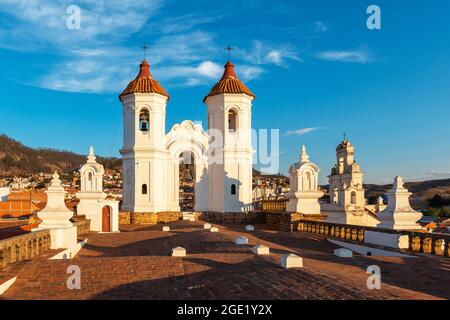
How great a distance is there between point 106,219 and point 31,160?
4494 inches

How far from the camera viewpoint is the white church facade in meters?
25.8

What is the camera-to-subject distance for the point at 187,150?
27156mm

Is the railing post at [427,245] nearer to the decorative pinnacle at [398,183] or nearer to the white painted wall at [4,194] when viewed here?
the decorative pinnacle at [398,183]

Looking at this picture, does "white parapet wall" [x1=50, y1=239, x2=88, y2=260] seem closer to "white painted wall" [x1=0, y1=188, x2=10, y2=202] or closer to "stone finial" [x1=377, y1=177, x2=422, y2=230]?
"stone finial" [x1=377, y1=177, x2=422, y2=230]

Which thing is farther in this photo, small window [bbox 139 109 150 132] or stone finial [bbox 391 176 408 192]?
small window [bbox 139 109 150 132]

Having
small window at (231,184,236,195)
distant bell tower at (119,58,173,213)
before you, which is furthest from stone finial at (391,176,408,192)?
distant bell tower at (119,58,173,213)

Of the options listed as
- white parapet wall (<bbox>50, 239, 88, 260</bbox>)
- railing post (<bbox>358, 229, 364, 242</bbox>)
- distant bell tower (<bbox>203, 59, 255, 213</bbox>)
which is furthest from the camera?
distant bell tower (<bbox>203, 59, 255, 213</bbox>)

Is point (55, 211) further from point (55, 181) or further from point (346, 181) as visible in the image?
point (346, 181)

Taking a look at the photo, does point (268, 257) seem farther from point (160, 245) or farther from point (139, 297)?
point (160, 245)

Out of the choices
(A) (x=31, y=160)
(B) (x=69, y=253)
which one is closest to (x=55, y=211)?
(B) (x=69, y=253)

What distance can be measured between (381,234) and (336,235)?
11.4ft

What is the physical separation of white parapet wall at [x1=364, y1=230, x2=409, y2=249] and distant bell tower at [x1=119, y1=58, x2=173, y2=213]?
1610cm
